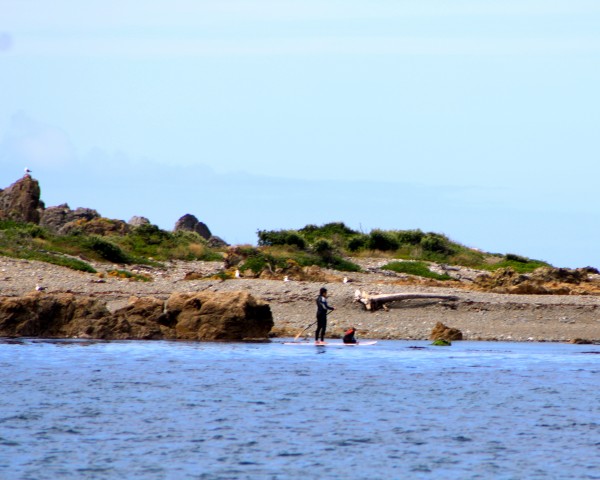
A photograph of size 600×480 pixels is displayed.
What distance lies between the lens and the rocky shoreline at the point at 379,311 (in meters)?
37.9

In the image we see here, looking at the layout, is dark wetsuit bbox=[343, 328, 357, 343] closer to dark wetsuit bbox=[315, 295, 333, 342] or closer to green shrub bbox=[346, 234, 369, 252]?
dark wetsuit bbox=[315, 295, 333, 342]

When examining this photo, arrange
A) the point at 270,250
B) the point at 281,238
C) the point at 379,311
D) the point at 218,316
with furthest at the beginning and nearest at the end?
the point at 281,238 < the point at 270,250 < the point at 379,311 < the point at 218,316

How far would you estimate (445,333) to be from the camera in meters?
36.2

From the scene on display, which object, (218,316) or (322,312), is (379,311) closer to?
(322,312)

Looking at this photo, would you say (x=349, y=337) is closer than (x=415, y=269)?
Yes

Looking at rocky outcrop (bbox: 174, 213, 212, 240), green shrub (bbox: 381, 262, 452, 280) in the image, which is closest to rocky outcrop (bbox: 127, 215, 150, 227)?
rocky outcrop (bbox: 174, 213, 212, 240)

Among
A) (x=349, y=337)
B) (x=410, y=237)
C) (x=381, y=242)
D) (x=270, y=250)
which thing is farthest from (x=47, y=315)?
(x=410, y=237)

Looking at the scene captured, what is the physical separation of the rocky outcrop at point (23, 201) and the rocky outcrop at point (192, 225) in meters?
9.89

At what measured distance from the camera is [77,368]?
29.1 metres

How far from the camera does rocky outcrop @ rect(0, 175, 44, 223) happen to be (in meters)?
59.4

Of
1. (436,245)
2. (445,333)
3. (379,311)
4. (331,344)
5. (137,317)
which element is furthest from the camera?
(436,245)

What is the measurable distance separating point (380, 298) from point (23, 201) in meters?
28.1

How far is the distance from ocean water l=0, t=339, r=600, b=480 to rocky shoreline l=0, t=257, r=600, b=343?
2837mm

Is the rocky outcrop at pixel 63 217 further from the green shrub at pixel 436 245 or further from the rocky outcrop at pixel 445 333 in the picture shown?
the rocky outcrop at pixel 445 333
